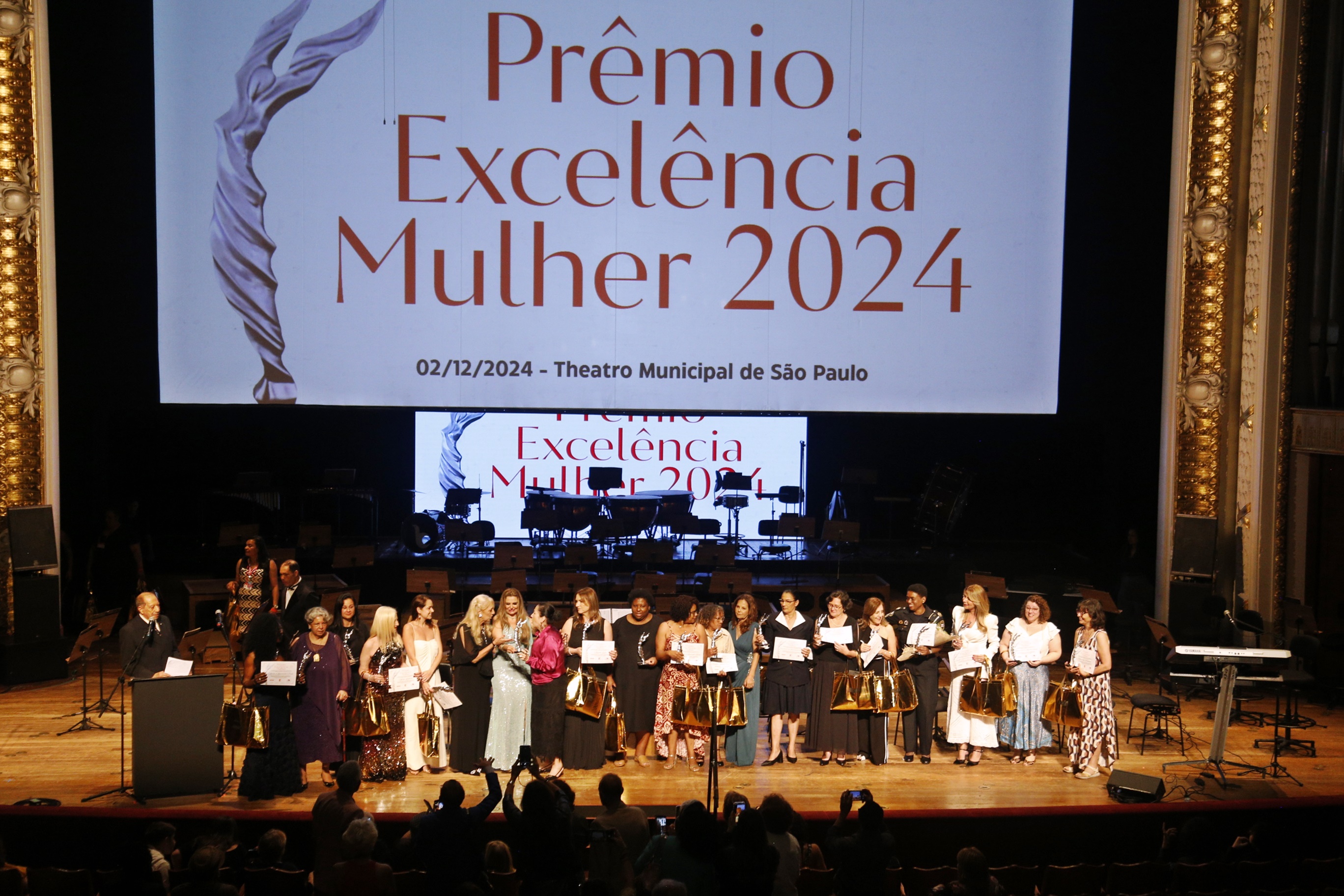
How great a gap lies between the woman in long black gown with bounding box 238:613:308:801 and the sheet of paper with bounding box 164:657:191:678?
437mm

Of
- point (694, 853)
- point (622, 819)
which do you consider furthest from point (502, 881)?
point (694, 853)

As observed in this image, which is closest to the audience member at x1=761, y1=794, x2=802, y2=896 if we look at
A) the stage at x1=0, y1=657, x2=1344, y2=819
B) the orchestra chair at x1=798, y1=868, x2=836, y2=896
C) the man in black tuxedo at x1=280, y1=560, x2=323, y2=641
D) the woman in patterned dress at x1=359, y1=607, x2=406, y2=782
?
the orchestra chair at x1=798, y1=868, x2=836, y2=896

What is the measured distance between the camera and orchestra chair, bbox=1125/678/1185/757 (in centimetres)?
952

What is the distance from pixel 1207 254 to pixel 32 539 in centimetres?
1256

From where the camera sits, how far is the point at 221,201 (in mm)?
12500

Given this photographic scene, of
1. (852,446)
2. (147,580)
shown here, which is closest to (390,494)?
(147,580)

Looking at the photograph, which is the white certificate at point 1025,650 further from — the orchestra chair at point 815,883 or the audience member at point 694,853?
the audience member at point 694,853

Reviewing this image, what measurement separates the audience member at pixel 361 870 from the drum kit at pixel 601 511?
823 cm

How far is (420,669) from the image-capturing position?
8.96 m

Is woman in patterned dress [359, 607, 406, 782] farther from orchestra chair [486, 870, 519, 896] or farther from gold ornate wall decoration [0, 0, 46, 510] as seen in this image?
gold ornate wall decoration [0, 0, 46, 510]

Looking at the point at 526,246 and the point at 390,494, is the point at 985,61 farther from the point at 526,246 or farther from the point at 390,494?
the point at 390,494

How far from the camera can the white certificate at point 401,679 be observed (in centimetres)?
869

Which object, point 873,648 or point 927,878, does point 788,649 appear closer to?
point 873,648

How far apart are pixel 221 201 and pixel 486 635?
6.25 meters
